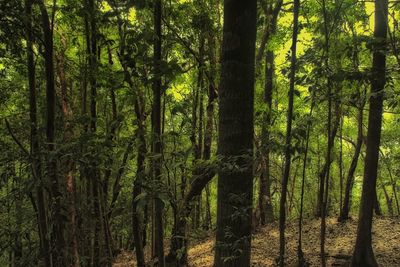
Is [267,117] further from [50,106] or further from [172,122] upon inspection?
[50,106]

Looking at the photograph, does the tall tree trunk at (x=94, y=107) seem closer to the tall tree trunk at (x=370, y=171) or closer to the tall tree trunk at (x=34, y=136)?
the tall tree trunk at (x=34, y=136)

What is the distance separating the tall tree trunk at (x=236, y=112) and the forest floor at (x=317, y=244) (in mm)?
7059

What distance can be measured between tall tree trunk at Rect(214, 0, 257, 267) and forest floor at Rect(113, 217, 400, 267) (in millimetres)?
7059

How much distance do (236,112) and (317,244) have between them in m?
8.75

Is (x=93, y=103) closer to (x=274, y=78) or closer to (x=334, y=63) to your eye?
(x=334, y=63)

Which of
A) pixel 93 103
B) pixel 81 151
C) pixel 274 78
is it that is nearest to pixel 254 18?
pixel 81 151

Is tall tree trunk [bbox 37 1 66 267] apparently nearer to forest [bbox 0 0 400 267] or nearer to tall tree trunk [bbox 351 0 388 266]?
forest [bbox 0 0 400 267]

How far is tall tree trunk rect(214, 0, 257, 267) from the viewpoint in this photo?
9.79 feet

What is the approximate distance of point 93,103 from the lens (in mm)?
5516

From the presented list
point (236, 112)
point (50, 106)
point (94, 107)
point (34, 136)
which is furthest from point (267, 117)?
point (236, 112)

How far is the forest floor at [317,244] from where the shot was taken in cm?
955

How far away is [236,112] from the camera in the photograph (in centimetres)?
299

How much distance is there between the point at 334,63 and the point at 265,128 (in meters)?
1.99

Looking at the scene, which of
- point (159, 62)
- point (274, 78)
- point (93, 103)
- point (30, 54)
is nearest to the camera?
point (159, 62)
